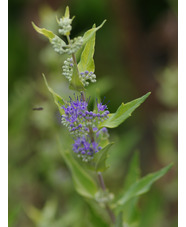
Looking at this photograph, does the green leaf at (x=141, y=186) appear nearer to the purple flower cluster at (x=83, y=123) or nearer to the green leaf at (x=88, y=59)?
the purple flower cluster at (x=83, y=123)

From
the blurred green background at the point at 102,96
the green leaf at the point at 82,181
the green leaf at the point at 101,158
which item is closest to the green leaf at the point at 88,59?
the green leaf at the point at 101,158

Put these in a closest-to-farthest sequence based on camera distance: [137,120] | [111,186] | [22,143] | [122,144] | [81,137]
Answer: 1. [81,137]
2. [122,144]
3. [22,143]
4. [111,186]
5. [137,120]

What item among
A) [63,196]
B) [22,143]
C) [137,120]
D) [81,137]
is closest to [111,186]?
[63,196]

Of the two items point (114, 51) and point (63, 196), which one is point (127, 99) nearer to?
point (114, 51)

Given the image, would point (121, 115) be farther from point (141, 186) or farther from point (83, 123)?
point (141, 186)

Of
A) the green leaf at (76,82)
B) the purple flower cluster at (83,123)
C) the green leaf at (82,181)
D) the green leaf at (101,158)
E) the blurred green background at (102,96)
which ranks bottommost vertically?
the blurred green background at (102,96)

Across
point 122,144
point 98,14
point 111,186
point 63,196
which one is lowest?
point 111,186

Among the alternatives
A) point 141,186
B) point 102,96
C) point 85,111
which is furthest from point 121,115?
point 102,96

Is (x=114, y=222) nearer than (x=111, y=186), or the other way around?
(x=114, y=222)
